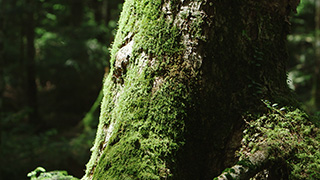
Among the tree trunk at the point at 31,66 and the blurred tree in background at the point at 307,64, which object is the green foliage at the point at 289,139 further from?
the tree trunk at the point at 31,66

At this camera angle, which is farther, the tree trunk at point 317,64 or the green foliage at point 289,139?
the tree trunk at point 317,64

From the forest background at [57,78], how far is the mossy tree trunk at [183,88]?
20.0ft

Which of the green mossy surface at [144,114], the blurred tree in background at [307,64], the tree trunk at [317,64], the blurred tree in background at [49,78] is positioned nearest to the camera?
the green mossy surface at [144,114]

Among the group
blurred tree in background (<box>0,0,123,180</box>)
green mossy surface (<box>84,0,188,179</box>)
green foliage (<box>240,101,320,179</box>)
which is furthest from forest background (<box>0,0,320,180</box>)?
green foliage (<box>240,101,320,179</box>)

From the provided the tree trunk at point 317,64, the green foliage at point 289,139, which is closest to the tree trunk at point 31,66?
the green foliage at point 289,139

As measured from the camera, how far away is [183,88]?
6.57 ft

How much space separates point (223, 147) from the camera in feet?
6.82

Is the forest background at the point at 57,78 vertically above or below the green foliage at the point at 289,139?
above

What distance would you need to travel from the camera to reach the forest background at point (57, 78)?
7945 mm

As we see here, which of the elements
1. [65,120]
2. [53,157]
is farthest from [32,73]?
[53,157]

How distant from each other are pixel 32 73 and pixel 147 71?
10.9 metres

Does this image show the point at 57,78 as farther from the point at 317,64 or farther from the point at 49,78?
the point at 317,64

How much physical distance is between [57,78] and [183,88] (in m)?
11.8

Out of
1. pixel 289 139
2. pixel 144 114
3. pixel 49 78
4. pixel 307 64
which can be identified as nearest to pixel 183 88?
pixel 144 114
